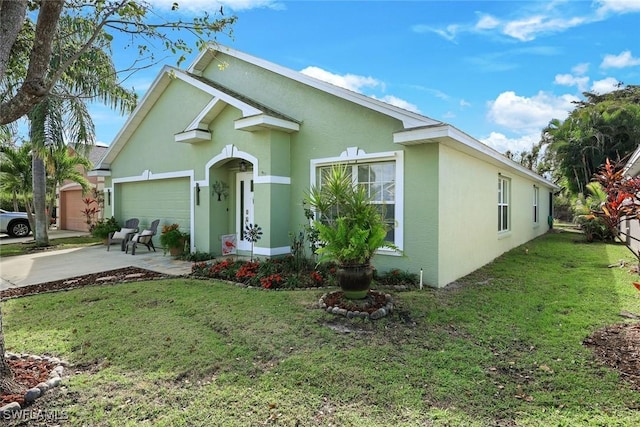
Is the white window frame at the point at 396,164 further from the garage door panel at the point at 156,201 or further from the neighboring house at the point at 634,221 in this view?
the garage door panel at the point at 156,201

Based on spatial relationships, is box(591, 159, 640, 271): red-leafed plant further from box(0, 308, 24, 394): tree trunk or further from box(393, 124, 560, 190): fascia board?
box(0, 308, 24, 394): tree trunk

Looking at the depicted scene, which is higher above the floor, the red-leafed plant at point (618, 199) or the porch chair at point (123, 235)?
the red-leafed plant at point (618, 199)

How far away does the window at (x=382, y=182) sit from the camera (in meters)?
8.12

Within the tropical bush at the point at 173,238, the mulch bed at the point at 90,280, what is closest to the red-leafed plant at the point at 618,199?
the mulch bed at the point at 90,280

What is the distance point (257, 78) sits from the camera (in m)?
10.7

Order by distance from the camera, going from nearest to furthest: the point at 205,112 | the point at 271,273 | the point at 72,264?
the point at 271,273 → the point at 205,112 → the point at 72,264

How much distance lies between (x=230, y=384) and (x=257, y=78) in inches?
358

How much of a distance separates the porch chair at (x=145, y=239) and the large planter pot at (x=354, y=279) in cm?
893

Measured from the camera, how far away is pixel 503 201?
12547 millimetres

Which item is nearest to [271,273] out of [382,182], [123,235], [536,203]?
[382,182]

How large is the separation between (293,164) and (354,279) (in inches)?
181

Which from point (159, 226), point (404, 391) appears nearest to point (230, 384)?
point (404, 391)

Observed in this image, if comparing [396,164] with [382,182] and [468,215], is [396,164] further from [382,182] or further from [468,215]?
[468,215]

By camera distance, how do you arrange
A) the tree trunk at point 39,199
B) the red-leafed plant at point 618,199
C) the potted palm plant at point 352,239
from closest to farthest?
the red-leafed plant at point 618,199 → the potted palm plant at point 352,239 → the tree trunk at point 39,199
